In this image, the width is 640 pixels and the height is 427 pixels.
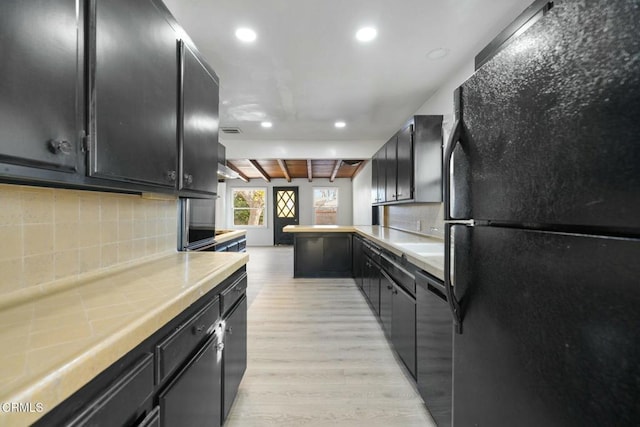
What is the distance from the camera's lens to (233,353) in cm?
146

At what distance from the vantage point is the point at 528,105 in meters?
0.63

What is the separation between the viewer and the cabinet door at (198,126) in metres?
1.40

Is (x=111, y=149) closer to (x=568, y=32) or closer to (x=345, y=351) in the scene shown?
(x=568, y=32)

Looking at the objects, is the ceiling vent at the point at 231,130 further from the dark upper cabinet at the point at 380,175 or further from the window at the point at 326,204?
the window at the point at 326,204

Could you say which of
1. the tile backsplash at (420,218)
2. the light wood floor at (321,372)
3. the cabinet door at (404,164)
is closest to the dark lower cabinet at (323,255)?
the tile backsplash at (420,218)

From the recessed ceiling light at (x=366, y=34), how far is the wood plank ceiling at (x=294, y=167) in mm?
3821

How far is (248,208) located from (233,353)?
8.52 m

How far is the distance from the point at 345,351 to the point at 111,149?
217 cm

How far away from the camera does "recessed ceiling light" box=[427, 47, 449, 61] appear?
231cm

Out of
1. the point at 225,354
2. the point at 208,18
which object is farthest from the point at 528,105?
the point at 208,18

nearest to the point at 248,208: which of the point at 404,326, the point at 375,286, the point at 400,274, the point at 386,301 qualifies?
the point at 375,286

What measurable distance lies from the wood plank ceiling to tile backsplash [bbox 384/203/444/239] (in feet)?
6.98

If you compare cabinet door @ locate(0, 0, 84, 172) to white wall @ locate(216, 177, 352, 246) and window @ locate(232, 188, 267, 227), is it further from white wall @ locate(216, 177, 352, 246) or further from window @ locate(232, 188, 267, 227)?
window @ locate(232, 188, 267, 227)

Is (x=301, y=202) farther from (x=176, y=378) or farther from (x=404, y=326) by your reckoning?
(x=176, y=378)
